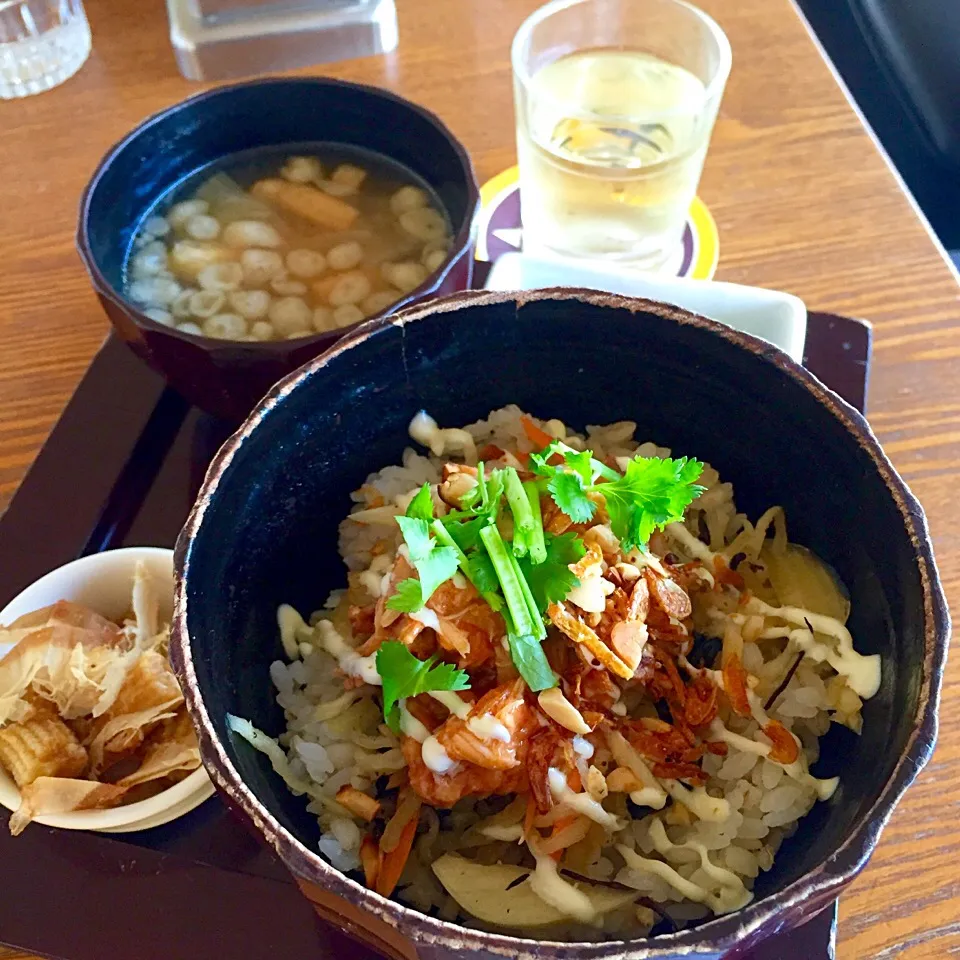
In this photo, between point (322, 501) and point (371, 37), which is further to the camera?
point (371, 37)

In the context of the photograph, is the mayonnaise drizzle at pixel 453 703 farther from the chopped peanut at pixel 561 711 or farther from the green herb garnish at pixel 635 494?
the green herb garnish at pixel 635 494

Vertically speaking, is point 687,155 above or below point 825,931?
above

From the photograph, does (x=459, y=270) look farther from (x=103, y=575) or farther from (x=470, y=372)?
(x=103, y=575)

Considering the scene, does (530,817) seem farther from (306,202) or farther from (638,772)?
(306,202)

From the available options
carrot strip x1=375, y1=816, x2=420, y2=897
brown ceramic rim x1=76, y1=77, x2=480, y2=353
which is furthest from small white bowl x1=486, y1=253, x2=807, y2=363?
carrot strip x1=375, y1=816, x2=420, y2=897

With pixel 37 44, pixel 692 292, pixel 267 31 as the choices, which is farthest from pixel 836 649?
pixel 37 44

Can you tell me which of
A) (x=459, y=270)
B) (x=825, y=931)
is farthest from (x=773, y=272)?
(x=825, y=931)
